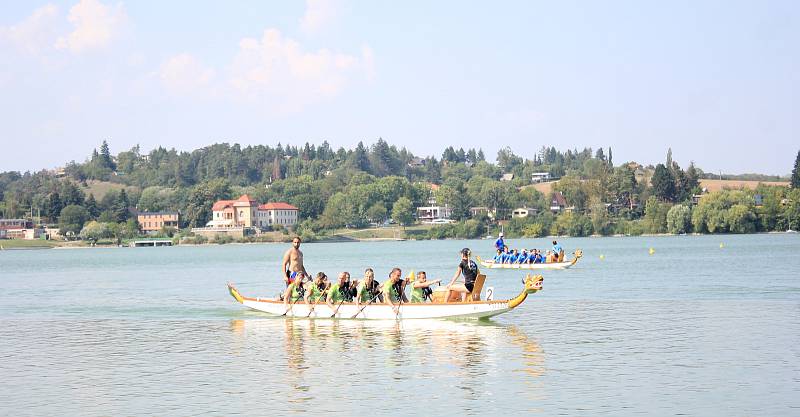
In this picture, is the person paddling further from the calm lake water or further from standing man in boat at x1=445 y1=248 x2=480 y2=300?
standing man in boat at x1=445 y1=248 x2=480 y2=300

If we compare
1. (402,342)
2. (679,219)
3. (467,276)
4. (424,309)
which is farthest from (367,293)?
(679,219)

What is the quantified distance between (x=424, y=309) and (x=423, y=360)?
22.8 ft

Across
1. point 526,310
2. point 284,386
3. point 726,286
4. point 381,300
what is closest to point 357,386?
point 284,386

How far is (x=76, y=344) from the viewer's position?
106 feet

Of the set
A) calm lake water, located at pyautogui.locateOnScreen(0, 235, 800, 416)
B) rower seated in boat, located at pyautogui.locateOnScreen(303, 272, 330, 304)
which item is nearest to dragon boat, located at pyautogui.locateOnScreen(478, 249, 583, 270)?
calm lake water, located at pyautogui.locateOnScreen(0, 235, 800, 416)

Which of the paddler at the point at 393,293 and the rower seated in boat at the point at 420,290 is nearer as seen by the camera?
the paddler at the point at 393,293

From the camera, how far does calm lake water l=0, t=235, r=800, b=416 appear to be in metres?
21.4

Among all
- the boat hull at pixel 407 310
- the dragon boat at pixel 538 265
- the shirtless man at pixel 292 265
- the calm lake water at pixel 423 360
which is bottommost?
the calm lake water at pixel 423 360

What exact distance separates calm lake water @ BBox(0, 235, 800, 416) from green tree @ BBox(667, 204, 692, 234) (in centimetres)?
13057

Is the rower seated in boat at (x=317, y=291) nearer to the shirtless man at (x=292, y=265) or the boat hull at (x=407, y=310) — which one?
the boat hull at (x=407, y=310)

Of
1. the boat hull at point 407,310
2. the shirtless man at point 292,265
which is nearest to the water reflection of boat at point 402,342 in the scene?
the boat hull at point 407,310

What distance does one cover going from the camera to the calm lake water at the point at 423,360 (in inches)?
843

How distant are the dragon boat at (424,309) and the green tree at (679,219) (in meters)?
146

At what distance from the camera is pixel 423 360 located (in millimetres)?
26875
